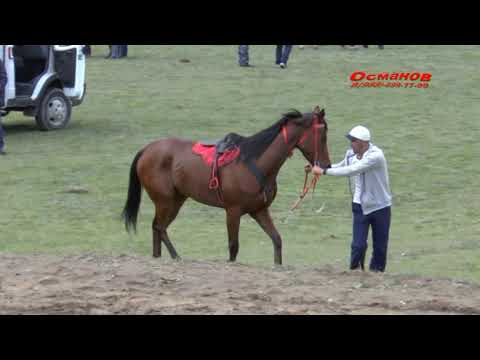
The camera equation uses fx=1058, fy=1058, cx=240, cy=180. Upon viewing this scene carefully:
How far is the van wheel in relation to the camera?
24.2m

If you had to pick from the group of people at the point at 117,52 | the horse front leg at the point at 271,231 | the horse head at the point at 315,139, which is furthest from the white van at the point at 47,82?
the group of people at the point at 117,52

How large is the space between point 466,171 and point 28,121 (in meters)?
11.4

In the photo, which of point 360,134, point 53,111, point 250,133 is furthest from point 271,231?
point 53,111

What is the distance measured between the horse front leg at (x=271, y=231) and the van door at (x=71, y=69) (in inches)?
481

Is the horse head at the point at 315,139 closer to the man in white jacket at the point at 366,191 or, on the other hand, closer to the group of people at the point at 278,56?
the man in white jacket at the point at 366,191

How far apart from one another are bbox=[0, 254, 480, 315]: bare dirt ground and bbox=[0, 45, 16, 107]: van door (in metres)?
11.7

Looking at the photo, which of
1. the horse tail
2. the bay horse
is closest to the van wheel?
the horse tail

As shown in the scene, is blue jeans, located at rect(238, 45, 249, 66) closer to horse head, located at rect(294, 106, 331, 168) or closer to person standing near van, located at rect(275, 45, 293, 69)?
person standing near van, located at rect(275, 45, 293, 69)

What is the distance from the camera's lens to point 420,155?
22.6 meters

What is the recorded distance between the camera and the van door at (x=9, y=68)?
22188 millimetres

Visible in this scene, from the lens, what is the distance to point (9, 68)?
73.8 feet

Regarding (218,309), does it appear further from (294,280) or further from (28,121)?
(28,121)

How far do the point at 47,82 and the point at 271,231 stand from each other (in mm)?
12014

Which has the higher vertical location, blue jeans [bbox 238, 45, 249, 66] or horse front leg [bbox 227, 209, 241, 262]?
horse front leg [bbox 227, 209, 241, 262]
